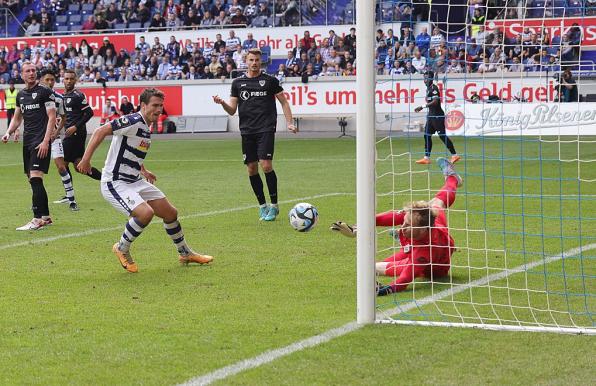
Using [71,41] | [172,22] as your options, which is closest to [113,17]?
[71,41]

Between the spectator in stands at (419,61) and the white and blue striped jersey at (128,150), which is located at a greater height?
the spectator in stands at (419,61)

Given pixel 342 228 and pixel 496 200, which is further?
pixel 496 200

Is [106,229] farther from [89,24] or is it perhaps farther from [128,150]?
[89,24]

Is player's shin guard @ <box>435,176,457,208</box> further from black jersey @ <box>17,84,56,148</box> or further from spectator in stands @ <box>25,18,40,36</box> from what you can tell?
spectator in stands @ <box>25,18,40,36</box>

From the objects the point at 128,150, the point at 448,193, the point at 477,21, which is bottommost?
the point at 448,193

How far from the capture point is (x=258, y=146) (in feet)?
44.1

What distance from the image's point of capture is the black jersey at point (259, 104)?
43.9ft

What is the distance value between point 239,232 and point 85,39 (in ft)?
106

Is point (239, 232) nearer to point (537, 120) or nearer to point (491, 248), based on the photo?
point (491, 248)

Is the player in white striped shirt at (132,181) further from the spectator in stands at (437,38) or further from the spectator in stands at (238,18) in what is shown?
the spectator in stands at (238,18)

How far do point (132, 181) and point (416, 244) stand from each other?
2.93 m

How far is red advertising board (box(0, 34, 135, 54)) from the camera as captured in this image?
138 ft

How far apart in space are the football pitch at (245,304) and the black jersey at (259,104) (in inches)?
48.6

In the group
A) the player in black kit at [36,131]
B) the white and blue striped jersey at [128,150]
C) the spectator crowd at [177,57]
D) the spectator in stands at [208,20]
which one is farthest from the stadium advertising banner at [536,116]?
the spectator in stands at [208,20]
